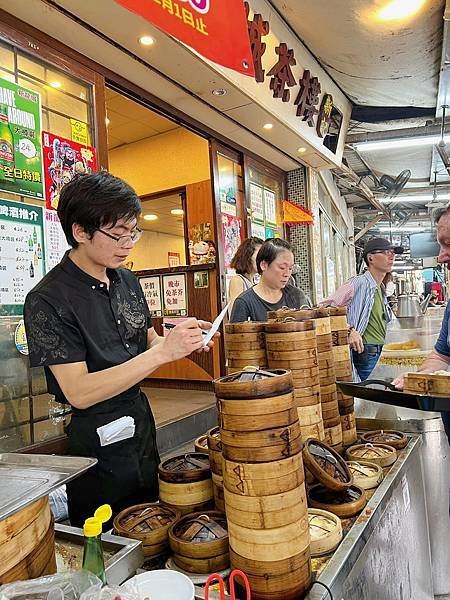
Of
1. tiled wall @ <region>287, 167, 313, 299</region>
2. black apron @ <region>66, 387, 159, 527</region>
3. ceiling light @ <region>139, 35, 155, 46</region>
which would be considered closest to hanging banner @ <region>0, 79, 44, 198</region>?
ceiling light @ <region>139, 35, 155, 46</region>

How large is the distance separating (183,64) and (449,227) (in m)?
2.80

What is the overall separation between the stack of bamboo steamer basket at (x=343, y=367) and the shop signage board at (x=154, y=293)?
4.40 metres

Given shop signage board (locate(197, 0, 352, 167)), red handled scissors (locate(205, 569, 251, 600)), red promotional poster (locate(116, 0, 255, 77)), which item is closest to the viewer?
red handled scissors (locate(205, 569, 251, 600))

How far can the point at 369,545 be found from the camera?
1337 mm

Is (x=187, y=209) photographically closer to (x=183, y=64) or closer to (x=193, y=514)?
(x=183, y=64)

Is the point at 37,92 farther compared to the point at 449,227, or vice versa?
the point at 37,92

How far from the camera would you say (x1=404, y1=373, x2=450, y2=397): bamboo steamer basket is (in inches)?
61.7

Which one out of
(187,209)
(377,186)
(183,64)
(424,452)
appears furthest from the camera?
(377,186)

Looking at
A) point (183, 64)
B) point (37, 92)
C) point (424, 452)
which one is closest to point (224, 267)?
point (183, 64)

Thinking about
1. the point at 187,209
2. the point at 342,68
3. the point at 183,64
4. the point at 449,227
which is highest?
the point at 342,68

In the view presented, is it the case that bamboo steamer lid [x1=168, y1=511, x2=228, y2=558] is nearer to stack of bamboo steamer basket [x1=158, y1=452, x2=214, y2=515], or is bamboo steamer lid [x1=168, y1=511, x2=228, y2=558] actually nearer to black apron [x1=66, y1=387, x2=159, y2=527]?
stack of bamboo steamer basket [x1=158, y1=452, x2=214, y2=515]

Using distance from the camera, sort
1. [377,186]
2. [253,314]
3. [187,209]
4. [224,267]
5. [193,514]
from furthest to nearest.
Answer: [377,186] < [187,209] < [224,267] < [253,314] < [193,514]

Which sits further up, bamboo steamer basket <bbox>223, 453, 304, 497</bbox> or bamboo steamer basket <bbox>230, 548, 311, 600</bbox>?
bamboo steamer basket <bbox>223, 453, 304, 497</bbox>

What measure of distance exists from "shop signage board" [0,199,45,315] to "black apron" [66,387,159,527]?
1.40m
